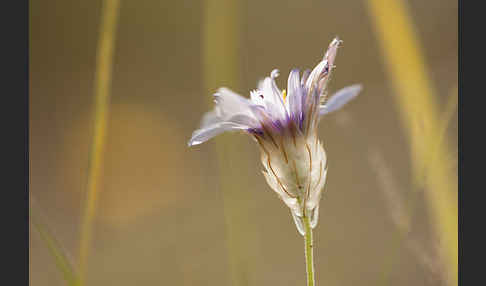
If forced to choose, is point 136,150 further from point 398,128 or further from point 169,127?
point 398,128

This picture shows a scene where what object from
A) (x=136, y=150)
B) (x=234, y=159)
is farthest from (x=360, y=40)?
(x=234, y=159)

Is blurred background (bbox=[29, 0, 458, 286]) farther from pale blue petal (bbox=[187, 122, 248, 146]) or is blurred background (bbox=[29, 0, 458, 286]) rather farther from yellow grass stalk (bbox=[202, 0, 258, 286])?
pale blue petal (bbox=[187, 122, 248, 146])

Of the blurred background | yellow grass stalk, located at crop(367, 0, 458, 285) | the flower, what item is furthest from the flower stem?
the blurred background

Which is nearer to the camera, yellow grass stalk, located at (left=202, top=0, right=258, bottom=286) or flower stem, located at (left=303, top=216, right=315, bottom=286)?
flower stem, located at (left=303, top=216, right=315, bottom=286)

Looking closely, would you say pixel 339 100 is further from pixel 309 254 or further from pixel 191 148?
pixel 191 148

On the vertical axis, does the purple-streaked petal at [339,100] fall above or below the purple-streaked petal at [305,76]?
below

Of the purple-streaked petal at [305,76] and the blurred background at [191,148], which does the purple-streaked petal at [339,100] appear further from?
the blurred background at [191,148]

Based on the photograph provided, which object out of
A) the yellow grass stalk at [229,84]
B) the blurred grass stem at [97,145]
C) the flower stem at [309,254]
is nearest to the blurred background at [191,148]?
the yellow grass stalk at [229,84]
